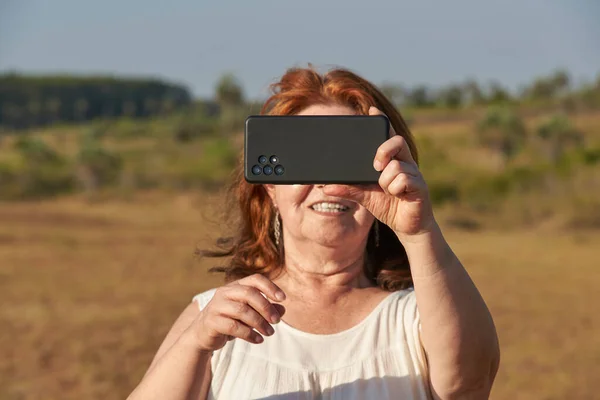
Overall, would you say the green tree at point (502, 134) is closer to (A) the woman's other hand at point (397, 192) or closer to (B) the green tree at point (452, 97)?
(B) the green tree at point (452, 97)

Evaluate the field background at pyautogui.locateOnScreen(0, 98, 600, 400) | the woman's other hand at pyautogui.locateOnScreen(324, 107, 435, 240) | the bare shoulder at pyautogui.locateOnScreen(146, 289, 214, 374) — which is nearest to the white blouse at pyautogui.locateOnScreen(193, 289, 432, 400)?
the bare shoulder at pyautogui.locateOnScreen(146, 289, 214, 374)

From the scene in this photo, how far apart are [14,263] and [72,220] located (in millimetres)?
11210

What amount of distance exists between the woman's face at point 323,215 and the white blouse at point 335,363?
0.76 ft

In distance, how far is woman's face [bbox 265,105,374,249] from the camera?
236 centimetres

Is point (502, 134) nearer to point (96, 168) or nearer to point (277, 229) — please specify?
point (96, 168)

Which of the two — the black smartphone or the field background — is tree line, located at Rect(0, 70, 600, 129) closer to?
the field background

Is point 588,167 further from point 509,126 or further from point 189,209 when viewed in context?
point 189,209

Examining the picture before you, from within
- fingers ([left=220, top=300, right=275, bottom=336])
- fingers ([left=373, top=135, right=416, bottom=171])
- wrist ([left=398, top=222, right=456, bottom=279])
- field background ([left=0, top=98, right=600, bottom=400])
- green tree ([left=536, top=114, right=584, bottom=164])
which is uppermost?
fingers ([left=373, top=135, right=416, bottom=171])

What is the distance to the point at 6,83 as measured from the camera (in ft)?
259

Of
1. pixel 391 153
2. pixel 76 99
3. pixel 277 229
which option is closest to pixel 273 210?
pixel 277 229

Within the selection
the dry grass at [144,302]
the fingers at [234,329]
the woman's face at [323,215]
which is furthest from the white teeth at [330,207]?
the dry grass at [144,302]

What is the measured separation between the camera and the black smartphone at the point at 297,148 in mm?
2021

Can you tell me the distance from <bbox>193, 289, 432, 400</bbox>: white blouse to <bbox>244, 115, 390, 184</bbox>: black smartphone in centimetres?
54

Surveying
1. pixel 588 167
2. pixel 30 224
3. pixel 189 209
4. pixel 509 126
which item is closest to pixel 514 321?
pixel 30 224
